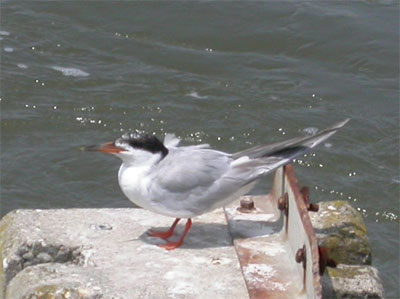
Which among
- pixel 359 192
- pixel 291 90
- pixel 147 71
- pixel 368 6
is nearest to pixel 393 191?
pixel 359 192

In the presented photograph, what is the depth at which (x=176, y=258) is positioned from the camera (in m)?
4.44

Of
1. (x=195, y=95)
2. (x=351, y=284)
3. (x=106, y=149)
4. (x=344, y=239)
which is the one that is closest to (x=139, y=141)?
(x=106, y=149)

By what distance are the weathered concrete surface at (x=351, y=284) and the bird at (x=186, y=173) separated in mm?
590

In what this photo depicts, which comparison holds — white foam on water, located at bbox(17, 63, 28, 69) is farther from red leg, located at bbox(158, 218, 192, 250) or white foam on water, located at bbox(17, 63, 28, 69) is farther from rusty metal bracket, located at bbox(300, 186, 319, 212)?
rusty metal bracket, located at bbox(300, 186, 319, 212)

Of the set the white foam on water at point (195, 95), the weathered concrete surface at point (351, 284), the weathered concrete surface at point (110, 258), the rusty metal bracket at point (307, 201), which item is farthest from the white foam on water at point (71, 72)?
the weathered concrete surface at point (351, 284)

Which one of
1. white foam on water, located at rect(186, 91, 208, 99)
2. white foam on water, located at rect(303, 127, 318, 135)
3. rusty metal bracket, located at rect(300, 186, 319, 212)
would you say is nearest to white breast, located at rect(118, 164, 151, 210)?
rusty metal bracket, located at rect(300, 186, 319, 212)

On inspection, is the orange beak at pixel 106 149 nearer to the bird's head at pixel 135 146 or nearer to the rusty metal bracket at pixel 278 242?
the bird's head at pixel 135 146

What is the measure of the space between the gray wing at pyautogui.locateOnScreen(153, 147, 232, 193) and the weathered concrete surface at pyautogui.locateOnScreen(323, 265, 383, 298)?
0.72m

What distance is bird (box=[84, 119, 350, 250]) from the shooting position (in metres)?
4.59

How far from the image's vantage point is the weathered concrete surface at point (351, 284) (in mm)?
4230

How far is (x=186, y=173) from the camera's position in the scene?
183 inches

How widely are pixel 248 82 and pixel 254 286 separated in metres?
4.87

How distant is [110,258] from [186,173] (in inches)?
21.9

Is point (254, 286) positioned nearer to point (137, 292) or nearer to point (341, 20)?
point (137, 292)
